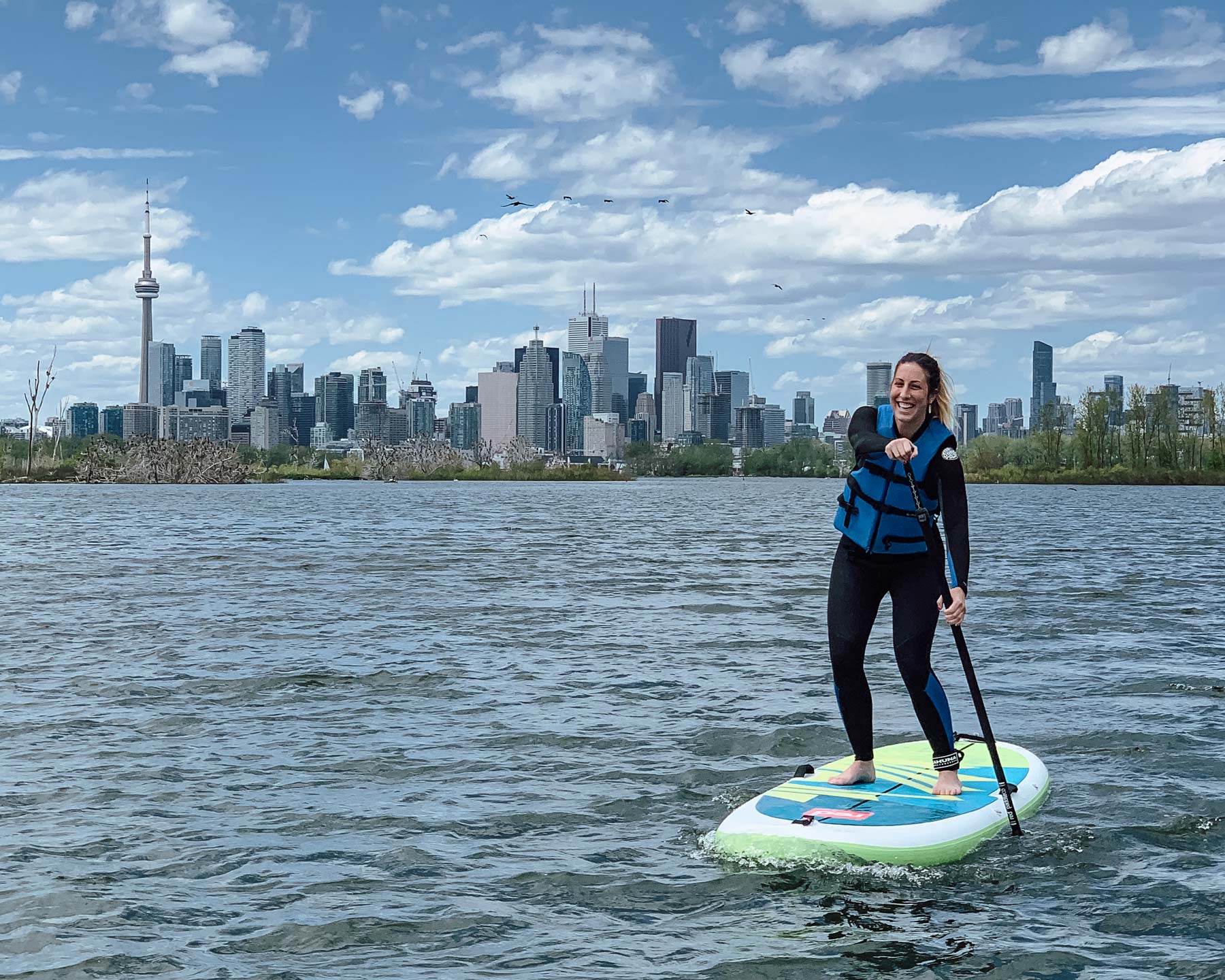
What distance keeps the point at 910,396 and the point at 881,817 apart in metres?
2.90

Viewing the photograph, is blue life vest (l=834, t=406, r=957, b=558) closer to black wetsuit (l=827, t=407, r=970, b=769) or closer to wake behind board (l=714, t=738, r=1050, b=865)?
black wetsuit (l=827, t=407, r=970, b=769)

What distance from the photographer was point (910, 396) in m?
8.80

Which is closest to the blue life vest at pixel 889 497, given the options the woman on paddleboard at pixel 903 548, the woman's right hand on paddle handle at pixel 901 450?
the woman on paddleboard at pixel 903 548

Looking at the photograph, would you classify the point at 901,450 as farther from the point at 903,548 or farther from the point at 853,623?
the point at 853,623

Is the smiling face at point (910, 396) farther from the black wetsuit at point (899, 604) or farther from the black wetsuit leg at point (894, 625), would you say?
the black wetsuit leg at point (894, 625)

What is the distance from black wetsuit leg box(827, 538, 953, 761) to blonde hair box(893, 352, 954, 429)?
101 centimetres

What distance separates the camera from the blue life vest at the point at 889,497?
8930 mm

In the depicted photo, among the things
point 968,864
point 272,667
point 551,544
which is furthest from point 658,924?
point 551,544

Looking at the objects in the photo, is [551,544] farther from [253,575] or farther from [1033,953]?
[1033,953]

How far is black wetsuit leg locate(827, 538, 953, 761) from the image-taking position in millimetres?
9164

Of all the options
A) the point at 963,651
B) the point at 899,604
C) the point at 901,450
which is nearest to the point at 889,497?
the point at 901,450

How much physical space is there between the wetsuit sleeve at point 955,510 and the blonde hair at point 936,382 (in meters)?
0.24

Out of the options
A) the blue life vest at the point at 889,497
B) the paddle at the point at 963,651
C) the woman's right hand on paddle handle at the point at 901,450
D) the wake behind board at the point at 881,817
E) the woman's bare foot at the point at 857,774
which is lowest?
the wake behind board at the point at 881,817

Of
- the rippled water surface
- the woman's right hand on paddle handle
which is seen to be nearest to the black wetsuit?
the woman's right hand on paddle handle
